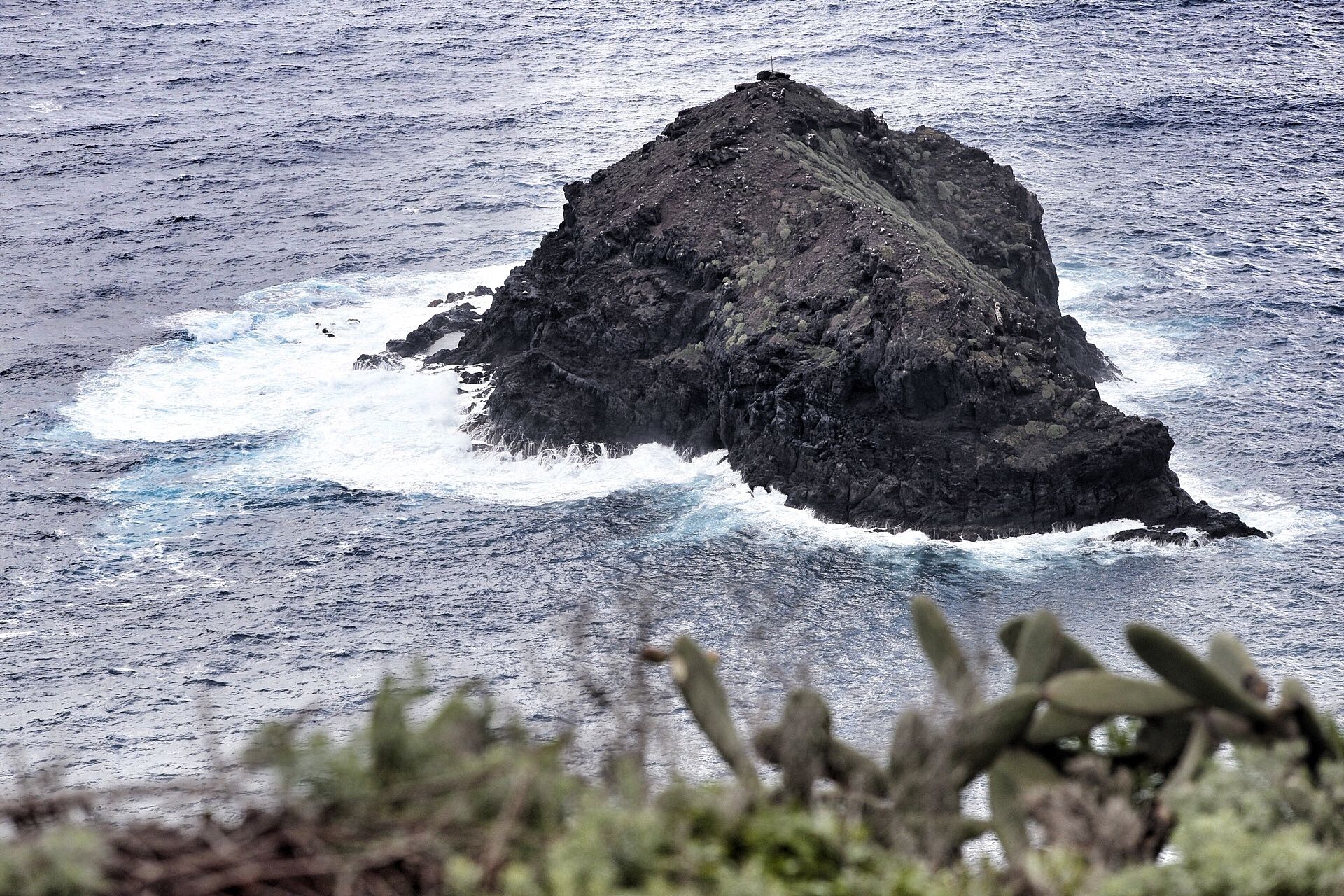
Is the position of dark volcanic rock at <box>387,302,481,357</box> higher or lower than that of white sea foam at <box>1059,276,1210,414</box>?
higher

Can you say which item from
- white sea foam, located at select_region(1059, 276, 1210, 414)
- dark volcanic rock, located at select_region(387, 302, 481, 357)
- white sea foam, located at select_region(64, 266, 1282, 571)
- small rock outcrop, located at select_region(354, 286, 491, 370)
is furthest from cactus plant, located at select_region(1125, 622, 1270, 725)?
dark volcanic rock, located at select_region(387, 302, 481, 357)

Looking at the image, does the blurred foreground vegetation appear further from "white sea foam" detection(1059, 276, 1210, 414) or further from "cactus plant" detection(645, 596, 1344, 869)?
"white sea foam" detection(1059, 276, 1210, 414)

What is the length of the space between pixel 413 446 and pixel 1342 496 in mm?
31832

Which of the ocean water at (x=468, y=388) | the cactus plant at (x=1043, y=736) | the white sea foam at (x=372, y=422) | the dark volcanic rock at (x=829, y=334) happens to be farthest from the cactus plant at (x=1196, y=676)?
the dark volcanic rock at (x=829, y=334)

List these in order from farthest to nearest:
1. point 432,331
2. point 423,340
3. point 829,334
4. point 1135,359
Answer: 1. point 432,331
2. point 423,340
3. point 1135,359
4. point 829,334

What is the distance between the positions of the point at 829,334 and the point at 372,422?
18723mm

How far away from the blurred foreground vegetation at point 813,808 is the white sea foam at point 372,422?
3066 centimetres

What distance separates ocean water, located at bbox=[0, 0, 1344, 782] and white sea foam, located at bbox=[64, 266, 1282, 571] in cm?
20

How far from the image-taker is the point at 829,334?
49.4 m

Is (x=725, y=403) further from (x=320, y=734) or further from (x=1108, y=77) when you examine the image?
(x=1108, y=77)

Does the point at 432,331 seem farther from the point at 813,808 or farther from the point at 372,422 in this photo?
the point at 813,808

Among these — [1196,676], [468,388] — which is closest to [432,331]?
[468,388]

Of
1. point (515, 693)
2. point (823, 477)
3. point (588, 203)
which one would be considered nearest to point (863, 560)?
point (823, 477)

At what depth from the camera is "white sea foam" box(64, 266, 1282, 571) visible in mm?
48031
